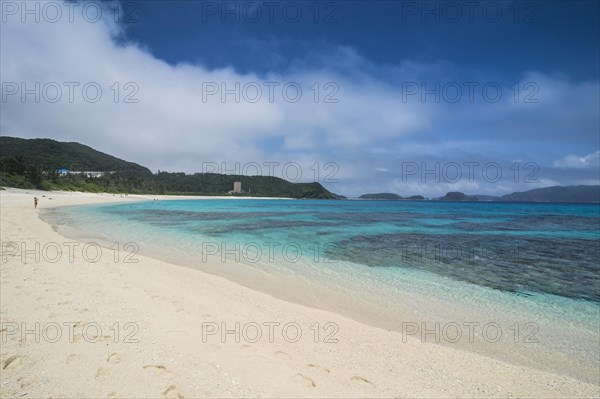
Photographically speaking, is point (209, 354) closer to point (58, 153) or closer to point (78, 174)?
point (78, 174)

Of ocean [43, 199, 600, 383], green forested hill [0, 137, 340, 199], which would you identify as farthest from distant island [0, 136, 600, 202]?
ocean [43, 199, 600, 383]

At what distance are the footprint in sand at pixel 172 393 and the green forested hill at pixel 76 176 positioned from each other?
265 feet

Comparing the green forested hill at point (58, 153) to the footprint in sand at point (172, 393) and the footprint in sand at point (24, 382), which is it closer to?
the footprint in sand at point (24, 382)

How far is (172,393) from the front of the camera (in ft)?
10.8

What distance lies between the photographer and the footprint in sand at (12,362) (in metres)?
3.65

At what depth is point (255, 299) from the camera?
7.13 m

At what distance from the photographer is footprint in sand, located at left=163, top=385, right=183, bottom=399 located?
325cm

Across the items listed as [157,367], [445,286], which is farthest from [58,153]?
[445,286]

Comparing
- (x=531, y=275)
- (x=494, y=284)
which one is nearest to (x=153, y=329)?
(x=494, y=284)

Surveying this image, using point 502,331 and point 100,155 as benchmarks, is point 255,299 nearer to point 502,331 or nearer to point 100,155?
point 502,331

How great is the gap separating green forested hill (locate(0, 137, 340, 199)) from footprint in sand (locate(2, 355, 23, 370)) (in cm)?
7885

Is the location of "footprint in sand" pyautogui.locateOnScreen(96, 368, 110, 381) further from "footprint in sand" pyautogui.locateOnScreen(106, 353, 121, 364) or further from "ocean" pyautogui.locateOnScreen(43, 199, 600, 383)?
"ocean" pyautogui.locateOnScreen(43, 199, 600, 383)

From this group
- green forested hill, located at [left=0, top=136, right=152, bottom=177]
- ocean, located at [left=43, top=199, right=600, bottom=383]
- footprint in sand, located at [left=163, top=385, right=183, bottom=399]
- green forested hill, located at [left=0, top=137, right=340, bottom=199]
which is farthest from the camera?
green forested hill, located at [left=0, top=136, right=152, bottom=177]

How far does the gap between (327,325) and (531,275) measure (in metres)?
9.36
